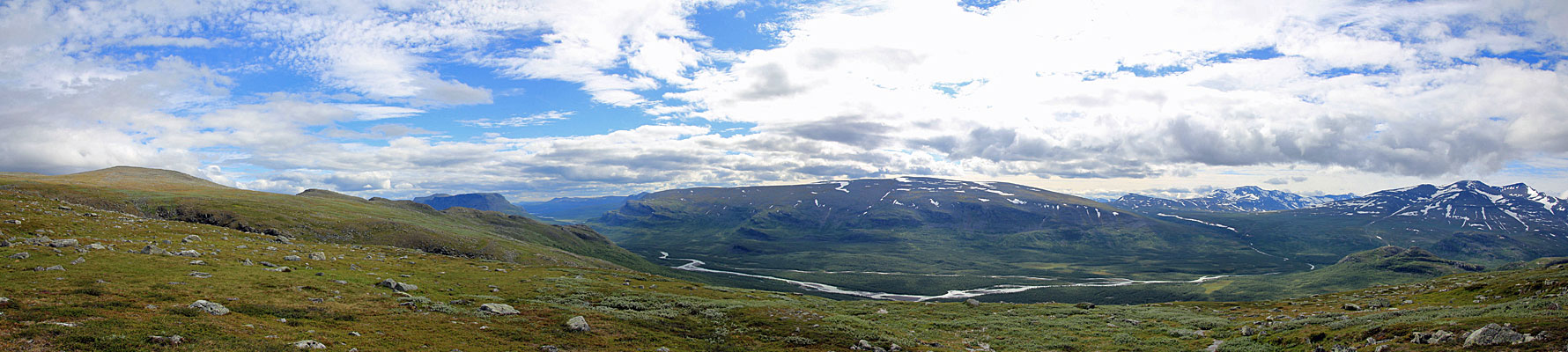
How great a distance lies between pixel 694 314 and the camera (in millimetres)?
61062

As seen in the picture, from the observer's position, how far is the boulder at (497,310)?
48.7 m

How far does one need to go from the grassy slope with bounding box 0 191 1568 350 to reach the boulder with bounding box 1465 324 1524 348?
3.56 feet

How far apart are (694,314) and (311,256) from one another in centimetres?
5029

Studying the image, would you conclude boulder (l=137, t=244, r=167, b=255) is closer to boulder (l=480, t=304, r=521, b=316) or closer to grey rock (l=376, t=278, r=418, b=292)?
grey rock (l=376, t=278, r=418, b=292)

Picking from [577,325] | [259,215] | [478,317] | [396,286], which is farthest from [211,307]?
[259,215]

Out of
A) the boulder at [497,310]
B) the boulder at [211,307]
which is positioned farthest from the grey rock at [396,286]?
the boulder at [211,307]

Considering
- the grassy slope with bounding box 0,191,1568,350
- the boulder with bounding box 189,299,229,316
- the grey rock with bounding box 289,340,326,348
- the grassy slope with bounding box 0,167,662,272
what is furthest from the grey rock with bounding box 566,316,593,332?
the grassy slope with bounding box 0,167,662,272

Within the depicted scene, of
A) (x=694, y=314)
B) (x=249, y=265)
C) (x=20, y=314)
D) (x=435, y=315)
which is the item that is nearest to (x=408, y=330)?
(x=435, y=315)

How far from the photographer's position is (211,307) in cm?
3522

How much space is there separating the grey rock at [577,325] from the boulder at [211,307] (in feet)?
66.5

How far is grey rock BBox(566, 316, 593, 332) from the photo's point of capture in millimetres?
45312

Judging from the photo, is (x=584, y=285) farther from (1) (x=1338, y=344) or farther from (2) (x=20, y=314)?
(1) (x=1338, y=344)

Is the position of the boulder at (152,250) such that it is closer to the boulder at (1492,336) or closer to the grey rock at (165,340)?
the grey rock at (165,340)

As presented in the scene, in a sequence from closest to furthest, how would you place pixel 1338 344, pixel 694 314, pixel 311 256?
pixel 1338 344
pixel 694 314
pixel 311 256
